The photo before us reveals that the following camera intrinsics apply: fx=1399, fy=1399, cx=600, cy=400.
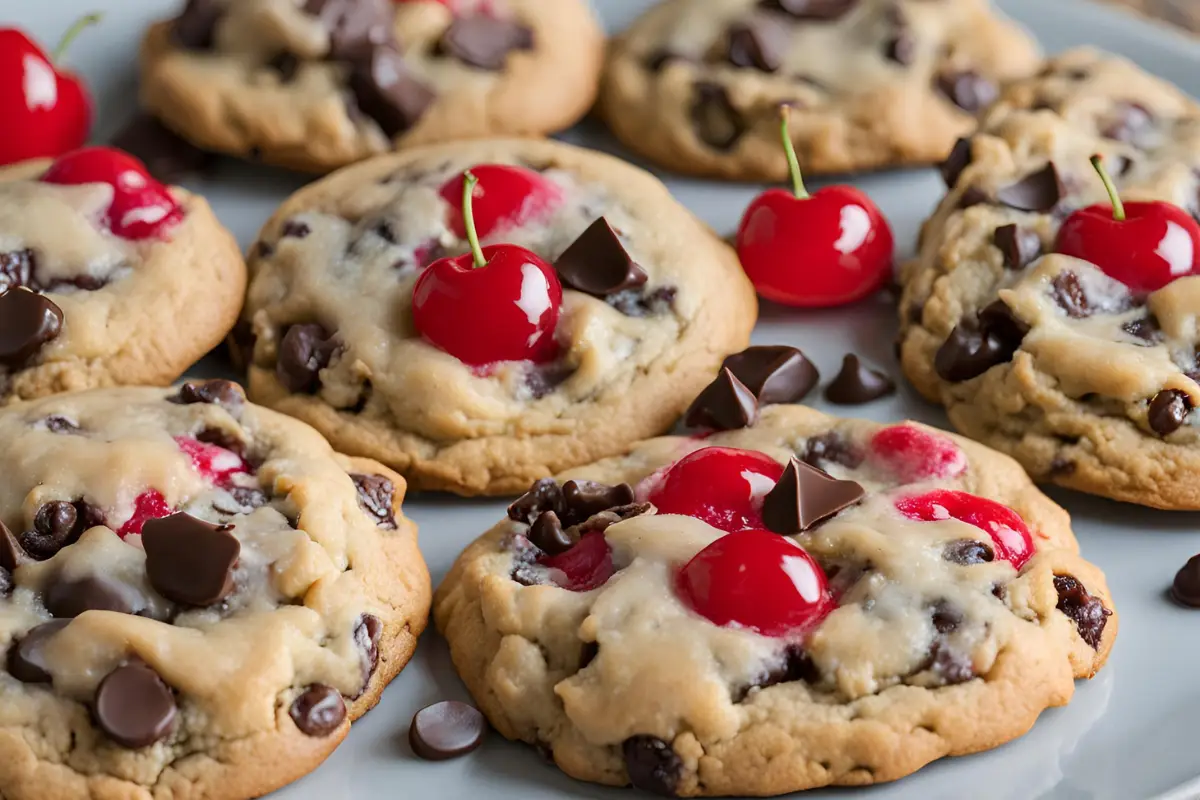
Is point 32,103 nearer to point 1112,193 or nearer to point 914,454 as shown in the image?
point 914,454

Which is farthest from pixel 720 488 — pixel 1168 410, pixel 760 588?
pixel 1168 410

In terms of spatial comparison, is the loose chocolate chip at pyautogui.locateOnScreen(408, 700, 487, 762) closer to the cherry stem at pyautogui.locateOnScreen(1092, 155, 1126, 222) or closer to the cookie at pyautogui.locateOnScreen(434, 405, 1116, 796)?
the cookie at pyautogui.locateOnScreen(434, 405, 1116, 796)

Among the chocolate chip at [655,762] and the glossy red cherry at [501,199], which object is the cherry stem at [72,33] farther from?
the chocolate chip at [655,762]

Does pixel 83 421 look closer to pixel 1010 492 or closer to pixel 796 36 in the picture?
pixel 1010 492

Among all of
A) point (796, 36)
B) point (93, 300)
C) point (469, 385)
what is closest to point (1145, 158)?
point (796, 36)

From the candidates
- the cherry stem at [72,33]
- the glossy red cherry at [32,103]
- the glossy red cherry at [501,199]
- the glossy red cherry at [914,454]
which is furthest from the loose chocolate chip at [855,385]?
the cherry stem at [72,33]

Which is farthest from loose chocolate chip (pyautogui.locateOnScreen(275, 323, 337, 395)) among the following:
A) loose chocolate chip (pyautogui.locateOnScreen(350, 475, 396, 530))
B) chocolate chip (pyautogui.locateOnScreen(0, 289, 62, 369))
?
chocolate chip (pyautogui.locateOnScreen(0, 289, 62, 369))
